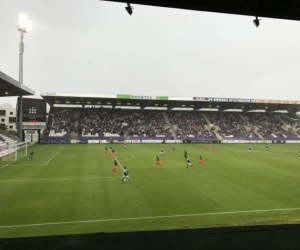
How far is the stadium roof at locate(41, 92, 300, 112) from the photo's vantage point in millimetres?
58428

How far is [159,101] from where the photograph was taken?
64.8 m

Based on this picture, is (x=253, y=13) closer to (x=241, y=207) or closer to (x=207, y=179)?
(x=241, y=207)

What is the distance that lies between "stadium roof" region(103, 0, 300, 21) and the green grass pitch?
8.17 m

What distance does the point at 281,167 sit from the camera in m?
26.6

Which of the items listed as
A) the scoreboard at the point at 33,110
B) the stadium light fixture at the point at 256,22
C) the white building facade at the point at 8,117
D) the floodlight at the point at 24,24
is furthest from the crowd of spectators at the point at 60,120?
the stadium light fixture at the point at 256,22

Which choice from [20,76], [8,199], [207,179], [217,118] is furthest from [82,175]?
[217,118]

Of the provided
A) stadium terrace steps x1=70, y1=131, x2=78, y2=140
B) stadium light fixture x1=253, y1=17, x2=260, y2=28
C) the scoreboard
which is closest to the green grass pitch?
stadium light fixture x1=253, y1=17, x2=260, y2=28

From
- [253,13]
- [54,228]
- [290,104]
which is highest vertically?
[290,104]

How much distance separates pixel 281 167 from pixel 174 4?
972 inches

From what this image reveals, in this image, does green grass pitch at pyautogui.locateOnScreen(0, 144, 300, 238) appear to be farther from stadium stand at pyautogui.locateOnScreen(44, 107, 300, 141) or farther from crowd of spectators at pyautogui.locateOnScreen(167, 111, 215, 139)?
crowd of spectators at pyautogui.locateOnScreen(167, 111, 215, 139)

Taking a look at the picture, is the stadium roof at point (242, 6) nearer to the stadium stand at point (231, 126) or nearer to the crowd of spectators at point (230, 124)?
the stadium stand at point (231, 126)

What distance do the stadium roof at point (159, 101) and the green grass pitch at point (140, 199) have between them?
35616mm

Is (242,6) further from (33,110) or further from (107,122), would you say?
(107,122)

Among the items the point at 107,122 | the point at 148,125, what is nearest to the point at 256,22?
the point at 148,125
